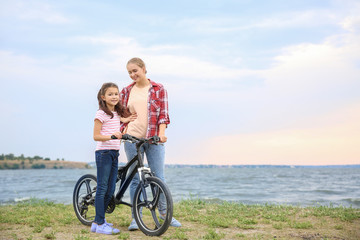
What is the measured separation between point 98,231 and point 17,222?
6.75 ft

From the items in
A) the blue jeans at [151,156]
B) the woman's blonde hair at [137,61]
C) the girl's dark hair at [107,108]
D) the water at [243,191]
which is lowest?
the water at [243,191]

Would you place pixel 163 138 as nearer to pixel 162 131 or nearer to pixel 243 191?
pixel 162 131

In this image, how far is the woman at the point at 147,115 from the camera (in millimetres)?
4914

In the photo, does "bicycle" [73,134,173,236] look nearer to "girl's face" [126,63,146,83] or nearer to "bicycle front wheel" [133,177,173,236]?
"bicycle front wheel" [133,177,173,236]

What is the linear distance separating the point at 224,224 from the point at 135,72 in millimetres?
2791

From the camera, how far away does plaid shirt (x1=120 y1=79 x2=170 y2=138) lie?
493 centimetres

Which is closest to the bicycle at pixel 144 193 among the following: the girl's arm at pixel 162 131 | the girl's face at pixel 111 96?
the girl's arm at pixel 162 131

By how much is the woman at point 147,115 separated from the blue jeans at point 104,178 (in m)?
0.28

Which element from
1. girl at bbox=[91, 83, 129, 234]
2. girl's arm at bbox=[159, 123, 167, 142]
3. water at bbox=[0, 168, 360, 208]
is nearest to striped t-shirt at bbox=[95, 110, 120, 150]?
girl at bbox=[91, 83, 129, 234]

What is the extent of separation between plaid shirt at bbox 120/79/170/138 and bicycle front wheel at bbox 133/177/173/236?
721mm

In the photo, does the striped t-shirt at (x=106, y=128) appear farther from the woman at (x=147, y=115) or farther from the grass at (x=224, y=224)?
the grass at (x=224, y=224)

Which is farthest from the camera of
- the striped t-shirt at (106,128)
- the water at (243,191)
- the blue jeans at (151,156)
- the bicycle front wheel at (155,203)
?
the water at (243,191)

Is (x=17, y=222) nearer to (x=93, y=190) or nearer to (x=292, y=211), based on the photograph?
(x=93, y=190)

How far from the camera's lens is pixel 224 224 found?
5488 millimetres
